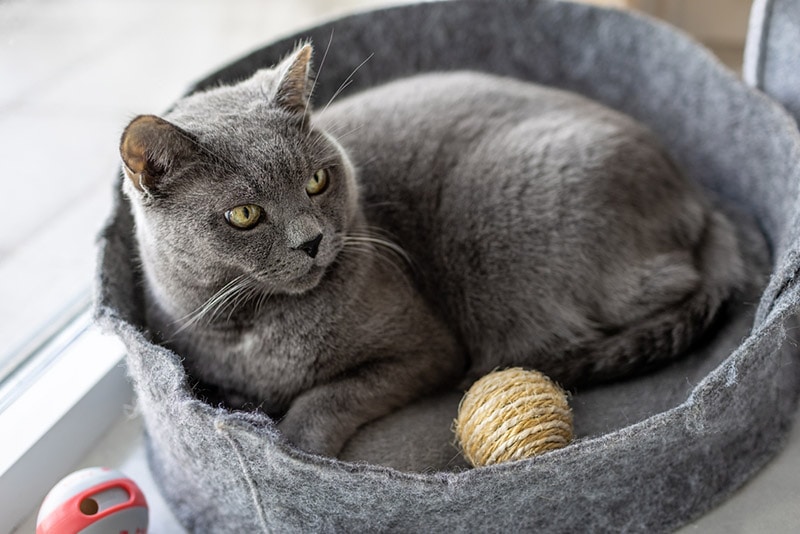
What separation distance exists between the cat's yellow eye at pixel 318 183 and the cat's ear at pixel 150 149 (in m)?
0.17

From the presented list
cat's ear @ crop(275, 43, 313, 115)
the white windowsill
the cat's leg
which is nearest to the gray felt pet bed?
the cat's leg

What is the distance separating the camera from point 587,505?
1012 mm

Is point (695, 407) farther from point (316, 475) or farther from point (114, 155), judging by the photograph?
point (114, 155)

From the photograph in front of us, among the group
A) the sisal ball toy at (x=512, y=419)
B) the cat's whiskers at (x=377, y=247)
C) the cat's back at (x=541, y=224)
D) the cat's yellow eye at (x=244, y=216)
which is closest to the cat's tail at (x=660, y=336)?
the cat's back at (x=541, y=224)

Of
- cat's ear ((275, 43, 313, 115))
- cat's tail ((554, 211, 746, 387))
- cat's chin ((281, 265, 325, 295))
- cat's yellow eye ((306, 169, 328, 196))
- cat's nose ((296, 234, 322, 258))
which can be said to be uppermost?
cat's ear ((275, 43, 313, 115))

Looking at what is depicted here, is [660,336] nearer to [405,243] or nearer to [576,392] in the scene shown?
[576,392]

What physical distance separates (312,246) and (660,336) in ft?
1.86

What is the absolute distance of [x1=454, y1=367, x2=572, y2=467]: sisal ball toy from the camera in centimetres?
102

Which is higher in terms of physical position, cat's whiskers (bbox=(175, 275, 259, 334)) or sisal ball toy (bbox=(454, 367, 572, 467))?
cat's whiskers (bbox=(175, 275, 259, 334))

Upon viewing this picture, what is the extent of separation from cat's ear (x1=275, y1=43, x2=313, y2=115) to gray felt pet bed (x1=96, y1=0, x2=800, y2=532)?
0.37 meters

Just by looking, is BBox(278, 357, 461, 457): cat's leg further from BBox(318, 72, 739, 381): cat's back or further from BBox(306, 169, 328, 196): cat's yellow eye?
BBox(306, 169, 328, 196): cat's yellow eye

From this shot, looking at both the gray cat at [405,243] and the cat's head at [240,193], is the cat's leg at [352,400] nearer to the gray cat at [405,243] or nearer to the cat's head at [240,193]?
the gray cat at [405,243]

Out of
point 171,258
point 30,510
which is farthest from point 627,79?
point 30,510

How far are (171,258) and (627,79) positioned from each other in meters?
1.11
